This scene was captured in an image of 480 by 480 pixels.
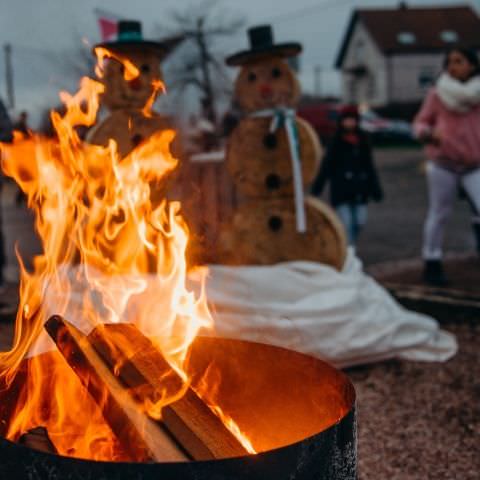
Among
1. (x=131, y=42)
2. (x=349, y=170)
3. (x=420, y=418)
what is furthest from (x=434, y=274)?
(x=131, y=42)

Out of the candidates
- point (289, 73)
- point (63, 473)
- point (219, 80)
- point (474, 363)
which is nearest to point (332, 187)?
point (289, 73)

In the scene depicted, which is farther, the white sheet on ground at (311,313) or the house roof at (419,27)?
the house roof at (419,27)

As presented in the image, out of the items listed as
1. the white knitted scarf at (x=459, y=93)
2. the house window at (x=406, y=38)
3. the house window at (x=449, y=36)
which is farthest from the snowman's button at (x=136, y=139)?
the house window at (x=449, y=36)

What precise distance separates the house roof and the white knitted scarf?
128ft

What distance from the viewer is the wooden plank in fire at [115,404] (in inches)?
66.7

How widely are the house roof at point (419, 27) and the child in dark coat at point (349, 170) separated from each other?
3870 cm

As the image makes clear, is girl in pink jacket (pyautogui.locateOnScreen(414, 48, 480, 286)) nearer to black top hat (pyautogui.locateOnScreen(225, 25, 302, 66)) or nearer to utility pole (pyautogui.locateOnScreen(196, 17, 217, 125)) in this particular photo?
black top hat (pyautogui.locateOnScreen(225, 25, 302, 66))

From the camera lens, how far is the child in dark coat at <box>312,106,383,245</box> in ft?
21.4

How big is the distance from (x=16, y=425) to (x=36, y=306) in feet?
1.43

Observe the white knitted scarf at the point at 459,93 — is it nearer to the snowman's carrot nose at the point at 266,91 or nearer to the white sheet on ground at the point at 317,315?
the snowman's carrot nose at the point at 266,91

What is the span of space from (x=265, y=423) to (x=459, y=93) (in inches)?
172

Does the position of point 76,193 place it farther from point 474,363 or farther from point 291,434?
point 474,363

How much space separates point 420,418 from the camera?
3.53m

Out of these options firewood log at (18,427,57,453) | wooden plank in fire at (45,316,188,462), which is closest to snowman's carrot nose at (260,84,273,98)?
wooden plank in fire at (45,316,188,462)
